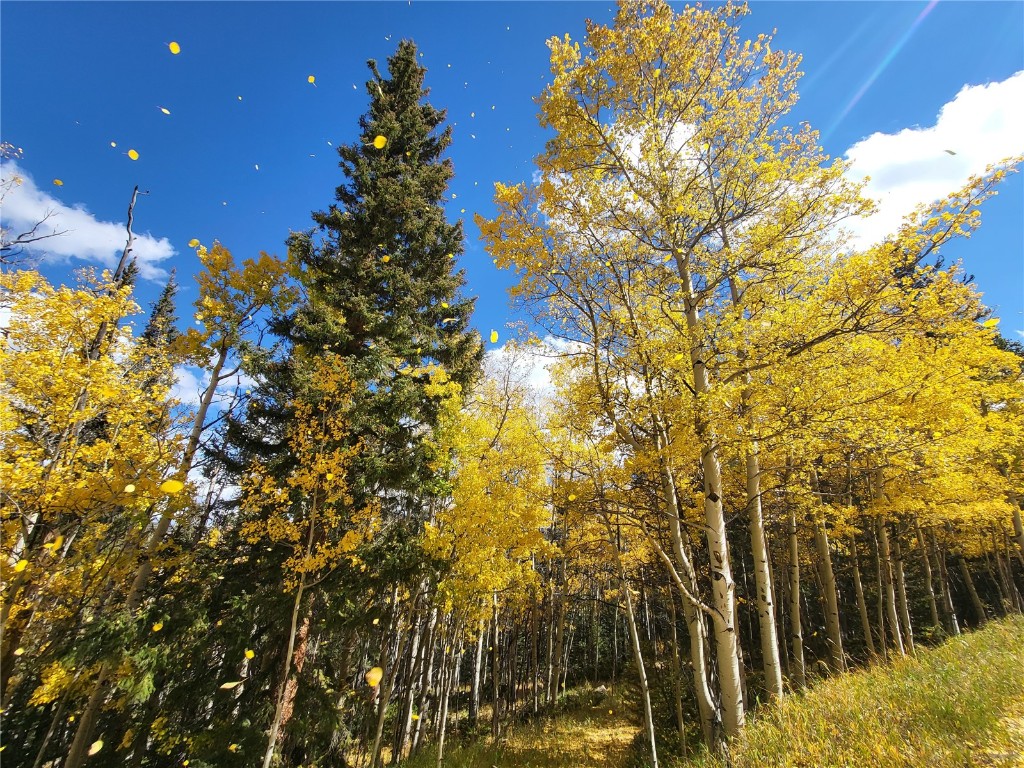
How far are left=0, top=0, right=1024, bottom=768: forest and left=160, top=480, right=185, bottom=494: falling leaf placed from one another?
24cm

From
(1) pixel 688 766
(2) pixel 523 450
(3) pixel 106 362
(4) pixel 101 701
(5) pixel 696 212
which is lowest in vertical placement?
(4) pixel 101 701

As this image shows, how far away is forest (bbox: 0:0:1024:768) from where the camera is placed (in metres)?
4.48

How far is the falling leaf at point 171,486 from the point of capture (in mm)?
7070

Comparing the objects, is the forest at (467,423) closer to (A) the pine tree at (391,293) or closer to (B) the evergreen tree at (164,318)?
(A) the pine tree at (391,293)

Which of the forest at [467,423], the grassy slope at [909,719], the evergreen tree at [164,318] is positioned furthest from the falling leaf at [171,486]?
the evergreen tree at [164,318]

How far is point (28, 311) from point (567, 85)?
357 inches

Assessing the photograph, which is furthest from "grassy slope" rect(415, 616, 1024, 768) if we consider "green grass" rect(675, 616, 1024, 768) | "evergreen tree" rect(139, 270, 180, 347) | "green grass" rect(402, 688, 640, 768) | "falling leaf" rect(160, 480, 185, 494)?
"evergreen tree" rect(139, 270, 180, 347)

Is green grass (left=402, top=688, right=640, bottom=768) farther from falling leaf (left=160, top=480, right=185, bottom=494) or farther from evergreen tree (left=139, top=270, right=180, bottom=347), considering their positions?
evergreen tree (left=139, top=270, right=180, bottom=347)

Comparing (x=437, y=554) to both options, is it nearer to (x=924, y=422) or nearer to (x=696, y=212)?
(x=696, y=212)

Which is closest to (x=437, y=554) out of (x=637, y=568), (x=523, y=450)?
(x=523, y=450)

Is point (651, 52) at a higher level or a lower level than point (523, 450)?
higher

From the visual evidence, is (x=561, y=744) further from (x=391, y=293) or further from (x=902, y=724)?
(x=391, y=293)

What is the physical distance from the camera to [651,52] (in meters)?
4.80

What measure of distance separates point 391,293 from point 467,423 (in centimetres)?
356
